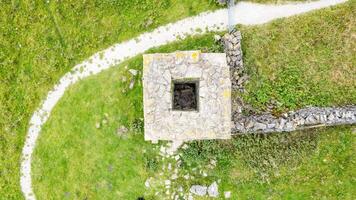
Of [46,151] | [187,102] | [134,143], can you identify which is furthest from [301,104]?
[46,151]

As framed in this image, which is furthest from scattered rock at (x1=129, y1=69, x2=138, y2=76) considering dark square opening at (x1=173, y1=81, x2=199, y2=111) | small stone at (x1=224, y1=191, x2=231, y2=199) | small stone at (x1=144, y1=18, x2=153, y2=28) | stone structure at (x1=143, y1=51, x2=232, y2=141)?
small stone at (x1=224, y1=191, x2=231, y2=199)

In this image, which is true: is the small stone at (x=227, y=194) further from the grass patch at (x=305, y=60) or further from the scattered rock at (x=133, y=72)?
the scattered rock at (x=133, y=72)

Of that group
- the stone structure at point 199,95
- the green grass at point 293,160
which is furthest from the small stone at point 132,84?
the green grass at point 293,160

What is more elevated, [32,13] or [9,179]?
[32,13]

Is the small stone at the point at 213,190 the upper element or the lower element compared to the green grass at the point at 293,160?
lower

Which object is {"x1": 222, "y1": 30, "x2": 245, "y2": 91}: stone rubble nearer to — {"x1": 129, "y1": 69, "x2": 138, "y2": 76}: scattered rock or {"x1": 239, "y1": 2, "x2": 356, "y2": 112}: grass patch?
{"x1": 239, "y1": 2, "x2": 356, "y2": 112}: grass patch

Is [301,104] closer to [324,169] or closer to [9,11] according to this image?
[324,169]

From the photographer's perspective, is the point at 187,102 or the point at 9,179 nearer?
the point at 187,102
